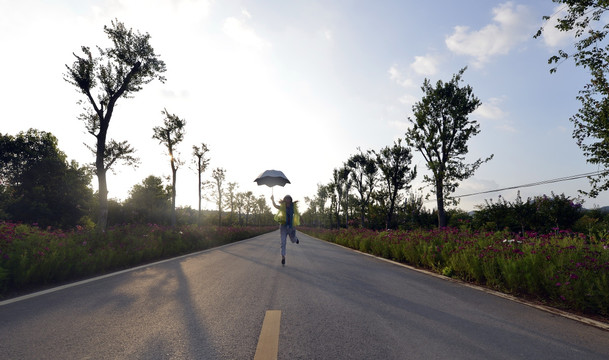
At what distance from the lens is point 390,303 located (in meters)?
4.30

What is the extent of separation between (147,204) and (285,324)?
58974 millimetres

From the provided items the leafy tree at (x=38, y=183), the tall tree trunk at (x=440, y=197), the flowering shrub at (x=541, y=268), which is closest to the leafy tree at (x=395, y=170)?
the tall tree trunk at (x=440, y=197)

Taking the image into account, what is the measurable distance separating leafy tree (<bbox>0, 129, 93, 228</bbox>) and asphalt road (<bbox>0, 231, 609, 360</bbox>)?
104 ft

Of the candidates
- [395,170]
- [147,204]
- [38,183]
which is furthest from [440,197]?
[147,204]

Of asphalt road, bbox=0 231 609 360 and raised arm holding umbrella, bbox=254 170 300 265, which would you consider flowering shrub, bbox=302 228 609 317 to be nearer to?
asphalt road, bbox=0 231 609 360

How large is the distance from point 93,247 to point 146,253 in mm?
1808

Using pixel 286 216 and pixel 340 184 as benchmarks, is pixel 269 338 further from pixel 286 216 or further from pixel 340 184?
pixel 340 184

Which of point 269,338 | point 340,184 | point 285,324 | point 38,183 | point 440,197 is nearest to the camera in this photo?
point 269,338

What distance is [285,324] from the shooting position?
323cm

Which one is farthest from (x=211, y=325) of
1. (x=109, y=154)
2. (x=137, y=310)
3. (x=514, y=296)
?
(x=109, y=154)

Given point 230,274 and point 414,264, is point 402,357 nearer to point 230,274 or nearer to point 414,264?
point 230,274

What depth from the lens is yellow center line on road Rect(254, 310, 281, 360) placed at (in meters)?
2.39

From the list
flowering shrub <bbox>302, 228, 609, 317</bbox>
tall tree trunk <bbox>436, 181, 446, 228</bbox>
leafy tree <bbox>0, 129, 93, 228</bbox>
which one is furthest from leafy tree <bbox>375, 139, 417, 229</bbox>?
leafy tree <bbox>0, 129, 93, 228</bbox>

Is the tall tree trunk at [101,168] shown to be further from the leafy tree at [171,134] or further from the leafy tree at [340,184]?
the leafy tree at [340,184]
